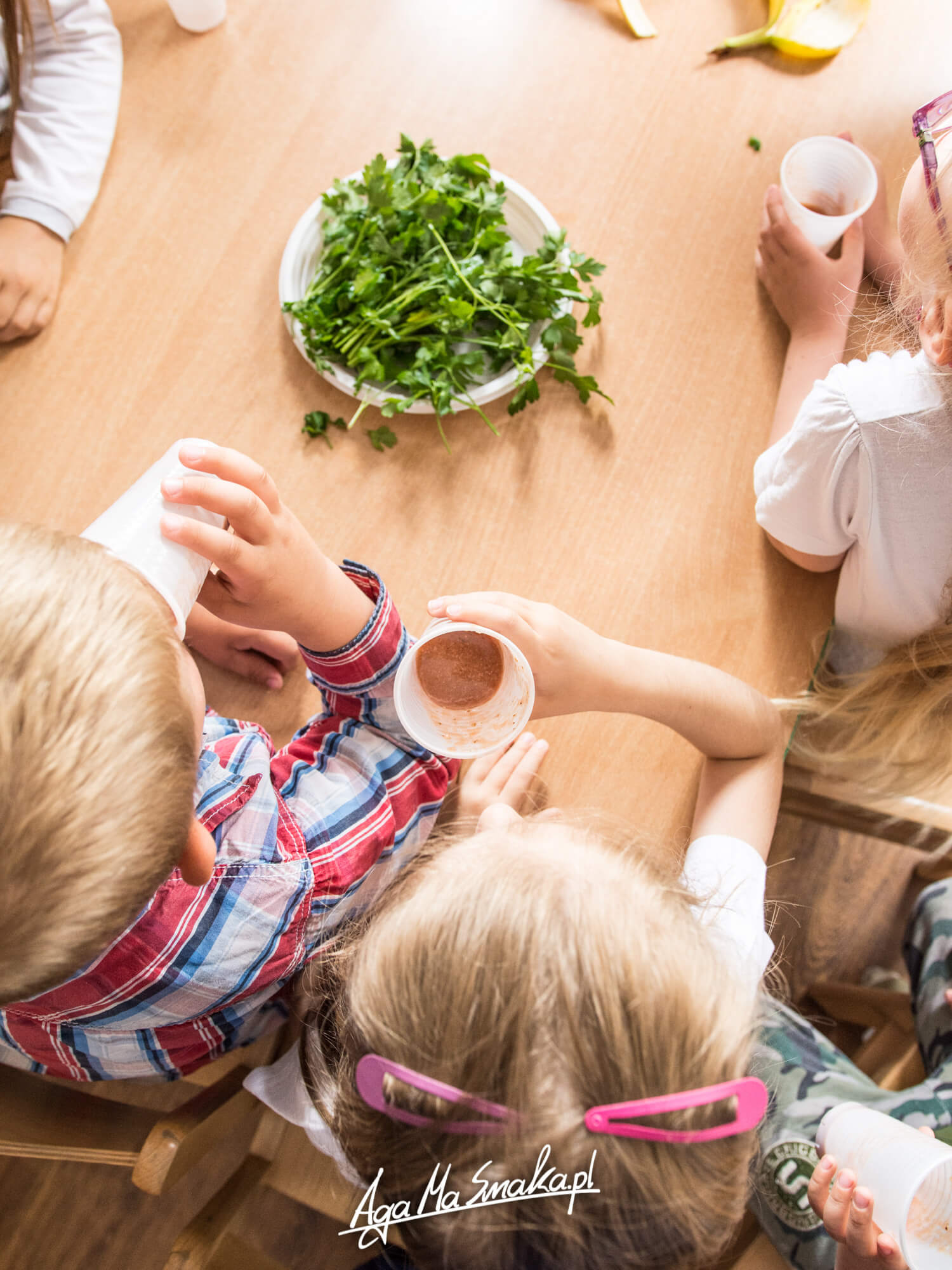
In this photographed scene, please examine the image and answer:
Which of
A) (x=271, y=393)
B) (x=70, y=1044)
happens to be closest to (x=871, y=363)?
(x=271, y=393)

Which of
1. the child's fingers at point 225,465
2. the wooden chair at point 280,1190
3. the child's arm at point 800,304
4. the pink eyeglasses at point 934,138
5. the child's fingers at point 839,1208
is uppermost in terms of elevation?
the pink eyeglasses at point 934,138

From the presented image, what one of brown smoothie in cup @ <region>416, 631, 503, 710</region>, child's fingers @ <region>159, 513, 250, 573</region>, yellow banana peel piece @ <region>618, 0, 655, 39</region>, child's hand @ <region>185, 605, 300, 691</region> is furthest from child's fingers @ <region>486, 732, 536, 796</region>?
yellow banana peel piece @ <region>618, 0, 655, 39</region>

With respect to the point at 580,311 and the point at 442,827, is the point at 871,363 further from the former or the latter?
the point at 442,827

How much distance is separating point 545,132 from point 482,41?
15 centimetres

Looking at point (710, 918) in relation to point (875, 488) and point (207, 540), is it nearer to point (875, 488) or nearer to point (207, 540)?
point (875, 488)

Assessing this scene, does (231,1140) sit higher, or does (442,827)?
(442,827)

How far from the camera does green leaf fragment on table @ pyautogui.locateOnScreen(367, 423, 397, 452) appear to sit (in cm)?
93

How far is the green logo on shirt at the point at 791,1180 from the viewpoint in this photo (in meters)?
0.91

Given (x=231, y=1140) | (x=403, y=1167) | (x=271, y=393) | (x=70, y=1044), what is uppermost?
(x=271, y=393)

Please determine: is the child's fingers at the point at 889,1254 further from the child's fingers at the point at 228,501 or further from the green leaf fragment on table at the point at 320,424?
the green leaf fragment on table at the point at 320,424

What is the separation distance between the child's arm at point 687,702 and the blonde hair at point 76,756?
0.34 meters

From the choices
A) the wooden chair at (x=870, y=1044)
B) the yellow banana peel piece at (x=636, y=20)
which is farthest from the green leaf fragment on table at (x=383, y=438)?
the wooden chair at (x=870, y=1044)

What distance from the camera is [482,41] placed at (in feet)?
3.40

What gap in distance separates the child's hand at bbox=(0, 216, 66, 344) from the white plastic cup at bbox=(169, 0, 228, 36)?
324mm
